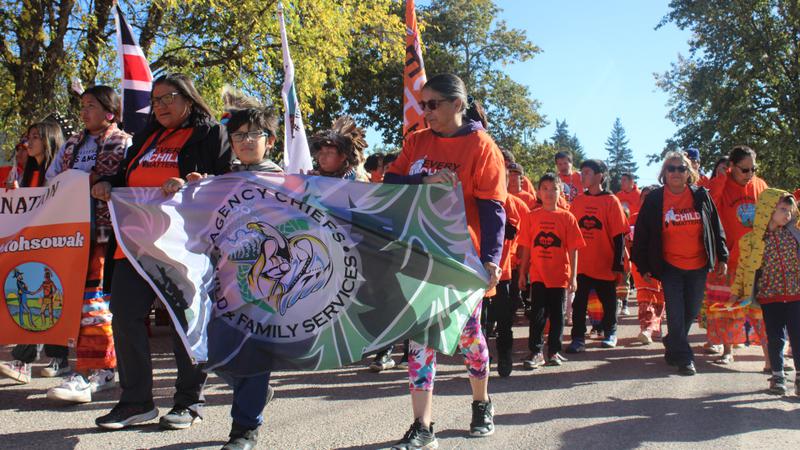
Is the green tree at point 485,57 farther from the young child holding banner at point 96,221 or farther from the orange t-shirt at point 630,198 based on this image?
the young child holding banner at point 96,221

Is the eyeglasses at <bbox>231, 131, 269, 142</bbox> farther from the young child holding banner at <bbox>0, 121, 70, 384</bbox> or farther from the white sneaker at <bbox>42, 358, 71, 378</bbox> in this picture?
the white sneaker at <bbox>42, 358, 71, 378</bbox>

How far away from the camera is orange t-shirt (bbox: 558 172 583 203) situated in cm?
1159

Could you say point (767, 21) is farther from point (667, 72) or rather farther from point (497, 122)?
point (497, 122)

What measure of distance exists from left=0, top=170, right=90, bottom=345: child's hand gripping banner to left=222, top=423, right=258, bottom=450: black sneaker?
188 centimetres

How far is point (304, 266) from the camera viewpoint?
4.09m

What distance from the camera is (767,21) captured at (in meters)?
26.9

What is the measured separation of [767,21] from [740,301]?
24150 millimetres

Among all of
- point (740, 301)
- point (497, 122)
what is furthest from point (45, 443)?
point (497, 122)

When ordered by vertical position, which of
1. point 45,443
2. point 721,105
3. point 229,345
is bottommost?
point 45,443

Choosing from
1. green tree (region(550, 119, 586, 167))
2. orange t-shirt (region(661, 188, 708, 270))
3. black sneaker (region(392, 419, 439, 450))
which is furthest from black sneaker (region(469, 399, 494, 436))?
green tree (region(550, 119, 586, 167))

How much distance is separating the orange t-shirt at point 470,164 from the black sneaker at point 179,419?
2.02 m

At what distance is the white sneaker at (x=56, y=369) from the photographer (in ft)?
20.7

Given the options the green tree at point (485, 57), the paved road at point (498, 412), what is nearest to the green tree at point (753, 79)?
the green tree at point (485, 57)

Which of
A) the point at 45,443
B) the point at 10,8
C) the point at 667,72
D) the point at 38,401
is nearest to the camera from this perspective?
the point at 45,443
